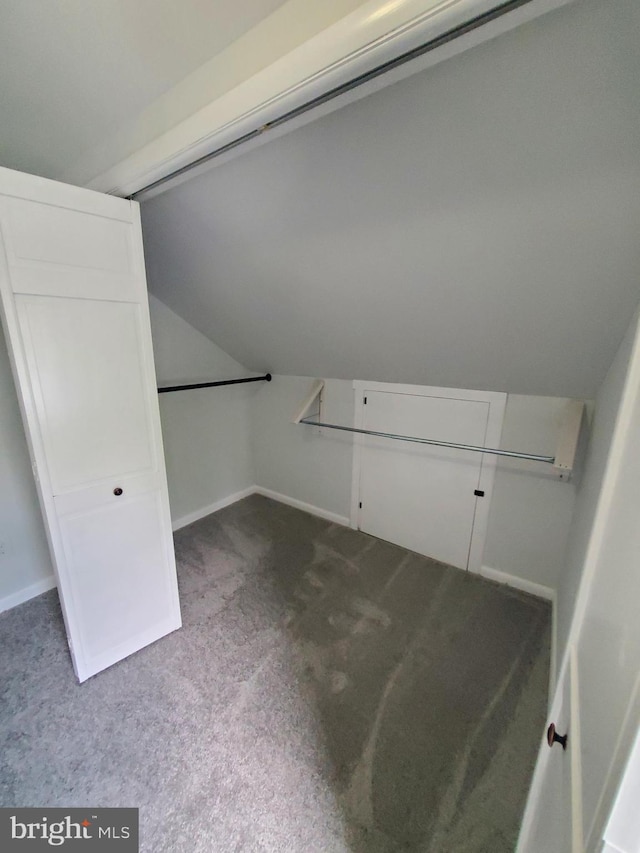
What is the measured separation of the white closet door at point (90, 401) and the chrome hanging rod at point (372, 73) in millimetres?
580

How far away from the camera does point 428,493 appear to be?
2537mm

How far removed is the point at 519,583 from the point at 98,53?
317cm

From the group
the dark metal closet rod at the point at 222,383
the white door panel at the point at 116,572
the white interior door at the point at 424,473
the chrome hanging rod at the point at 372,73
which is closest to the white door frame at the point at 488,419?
the white interior door at the point at 424,473

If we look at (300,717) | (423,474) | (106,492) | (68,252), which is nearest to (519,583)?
(423,474)

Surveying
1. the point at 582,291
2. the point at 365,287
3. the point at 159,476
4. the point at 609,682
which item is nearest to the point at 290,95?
the point at 365,287

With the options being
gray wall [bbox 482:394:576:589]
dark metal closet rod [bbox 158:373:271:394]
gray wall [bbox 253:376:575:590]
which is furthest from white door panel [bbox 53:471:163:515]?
gray wall [bbox 482:394:576:589]

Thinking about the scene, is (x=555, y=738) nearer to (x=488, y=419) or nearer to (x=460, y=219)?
(x=460, y=219)

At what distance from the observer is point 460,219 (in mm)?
1179

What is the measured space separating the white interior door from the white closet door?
5.25 feet

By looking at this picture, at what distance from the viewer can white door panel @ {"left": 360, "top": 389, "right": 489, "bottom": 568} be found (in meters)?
2.32

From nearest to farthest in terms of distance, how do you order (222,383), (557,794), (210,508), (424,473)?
(557,794)
(424,473)
(222,383)
(210,508)

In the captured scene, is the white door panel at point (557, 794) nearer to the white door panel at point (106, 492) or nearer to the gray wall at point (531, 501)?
the gray wall at point (531, 501)

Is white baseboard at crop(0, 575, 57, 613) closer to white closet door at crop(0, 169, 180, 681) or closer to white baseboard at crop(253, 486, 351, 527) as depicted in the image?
white closet door at crop(0, 169, 180, 681)

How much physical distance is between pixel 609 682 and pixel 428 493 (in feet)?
6.70
